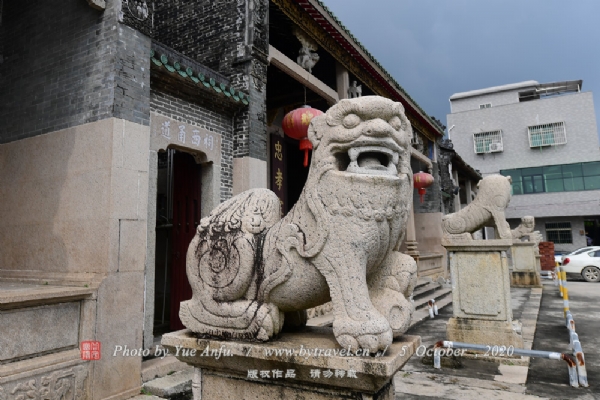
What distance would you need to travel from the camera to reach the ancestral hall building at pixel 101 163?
3.93m

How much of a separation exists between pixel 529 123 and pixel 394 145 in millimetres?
29481

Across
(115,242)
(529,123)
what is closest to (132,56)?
(115,242)

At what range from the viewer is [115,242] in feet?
13.9

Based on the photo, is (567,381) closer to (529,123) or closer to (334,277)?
(334,277)

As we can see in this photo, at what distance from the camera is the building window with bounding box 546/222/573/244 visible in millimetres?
25644

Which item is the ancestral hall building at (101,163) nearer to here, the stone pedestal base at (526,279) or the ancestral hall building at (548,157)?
the stone pedestal base at (526,279)

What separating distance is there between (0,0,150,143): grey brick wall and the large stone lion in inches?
109

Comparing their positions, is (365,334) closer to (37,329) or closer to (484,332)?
(37,329)

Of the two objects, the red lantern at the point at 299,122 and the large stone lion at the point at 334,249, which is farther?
the red lantern at the point at 299,122

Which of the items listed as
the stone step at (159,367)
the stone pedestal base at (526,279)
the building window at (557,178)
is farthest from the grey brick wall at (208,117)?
the building window at (557,178)

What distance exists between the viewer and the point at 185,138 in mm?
5801

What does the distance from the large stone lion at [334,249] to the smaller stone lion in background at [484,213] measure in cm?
442

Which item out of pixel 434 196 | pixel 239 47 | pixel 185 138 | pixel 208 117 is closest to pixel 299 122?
pixel 208 117

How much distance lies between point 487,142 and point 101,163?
1134 inches
